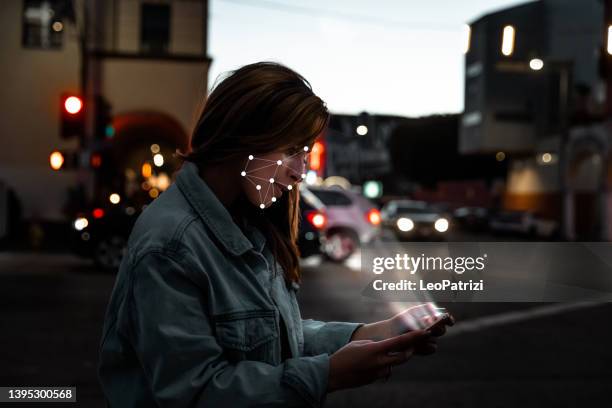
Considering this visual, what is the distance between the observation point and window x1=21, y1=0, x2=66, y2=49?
22984 mm

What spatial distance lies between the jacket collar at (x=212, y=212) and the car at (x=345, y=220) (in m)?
15.0

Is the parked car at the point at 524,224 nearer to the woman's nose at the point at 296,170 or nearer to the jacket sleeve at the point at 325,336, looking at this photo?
the jacket sleeve at the point at 325,336

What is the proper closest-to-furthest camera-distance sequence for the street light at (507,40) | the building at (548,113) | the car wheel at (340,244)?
1. the street light at (507,40)
2. the car wheel at (340,244)
3. the building at (548,113)

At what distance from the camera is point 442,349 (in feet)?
23.2

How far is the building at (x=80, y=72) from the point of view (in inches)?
920

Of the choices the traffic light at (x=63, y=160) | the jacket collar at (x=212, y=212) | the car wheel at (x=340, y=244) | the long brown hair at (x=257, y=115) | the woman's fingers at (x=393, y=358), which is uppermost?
the long brown hair at (x=257, y=115)

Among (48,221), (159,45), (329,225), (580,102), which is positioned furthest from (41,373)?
(580,102)

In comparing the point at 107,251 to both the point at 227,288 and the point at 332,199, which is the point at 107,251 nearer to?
the point at 332,199

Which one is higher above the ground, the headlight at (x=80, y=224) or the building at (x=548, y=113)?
the building at (x=548, y=113)

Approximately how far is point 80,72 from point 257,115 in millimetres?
21403

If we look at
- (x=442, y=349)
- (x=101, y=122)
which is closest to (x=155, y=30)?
(x=101, y=122)

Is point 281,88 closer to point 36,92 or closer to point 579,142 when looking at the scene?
point 36,92

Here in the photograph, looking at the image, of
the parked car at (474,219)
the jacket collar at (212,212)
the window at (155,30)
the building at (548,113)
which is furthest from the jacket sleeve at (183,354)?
the parked car at (474,219)
